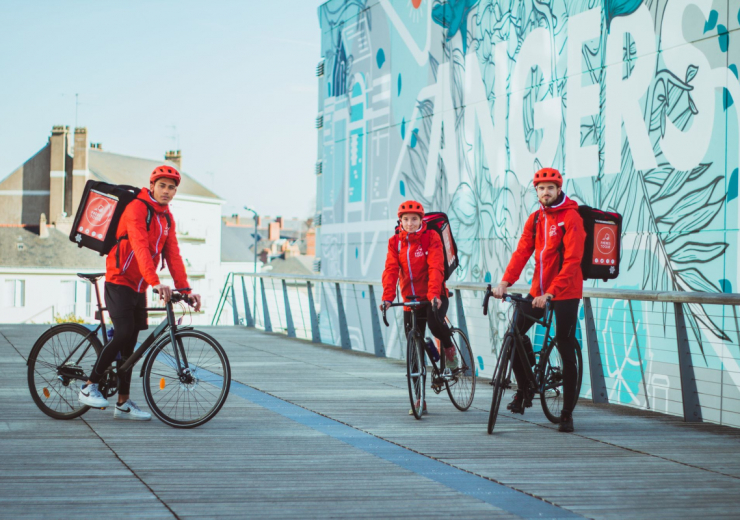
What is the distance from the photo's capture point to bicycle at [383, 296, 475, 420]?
761 centimetres

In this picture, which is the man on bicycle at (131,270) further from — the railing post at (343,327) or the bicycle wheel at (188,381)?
the railing post at (343,327)

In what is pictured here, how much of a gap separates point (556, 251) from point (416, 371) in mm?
1518

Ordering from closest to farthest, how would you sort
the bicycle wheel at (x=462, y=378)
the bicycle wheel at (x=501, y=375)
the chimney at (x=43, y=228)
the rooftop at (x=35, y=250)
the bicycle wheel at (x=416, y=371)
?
1. the bicycle wheel at (x=501, y=375)
2. the bicycle wheel at (x=416, y=371)
3. the bicycle wheel at (x=462, y=378)
4. the rooftop at (x=35, y=250)
5. the chimney at (x=43, y=228)

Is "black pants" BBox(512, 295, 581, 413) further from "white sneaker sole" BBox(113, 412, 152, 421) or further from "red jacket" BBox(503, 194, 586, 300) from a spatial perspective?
"white sneaker sole" BBox(113, 412, 152, 421)

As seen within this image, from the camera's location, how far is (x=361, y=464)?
5770 millimetres

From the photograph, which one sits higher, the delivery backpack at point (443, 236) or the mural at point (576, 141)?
the mural at point (576, 141)

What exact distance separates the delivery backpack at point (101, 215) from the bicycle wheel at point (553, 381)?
3022 millimetres

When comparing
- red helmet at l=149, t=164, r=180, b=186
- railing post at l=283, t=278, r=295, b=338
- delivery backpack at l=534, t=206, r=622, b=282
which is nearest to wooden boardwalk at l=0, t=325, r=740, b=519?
delivery backpack at l=534, t=206, r=622, b=282

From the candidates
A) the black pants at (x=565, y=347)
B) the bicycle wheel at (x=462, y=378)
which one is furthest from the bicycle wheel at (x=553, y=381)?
the bicycle wheel at (x=462, y=378)

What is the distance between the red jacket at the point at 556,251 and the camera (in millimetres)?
6824

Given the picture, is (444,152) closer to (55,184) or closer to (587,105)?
(587,105)

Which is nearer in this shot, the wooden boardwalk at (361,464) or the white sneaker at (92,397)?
the wooden boardwalk at (361,464)

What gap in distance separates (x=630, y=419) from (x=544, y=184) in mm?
2209

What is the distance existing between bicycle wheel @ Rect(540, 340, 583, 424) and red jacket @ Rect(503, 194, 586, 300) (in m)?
0.48
